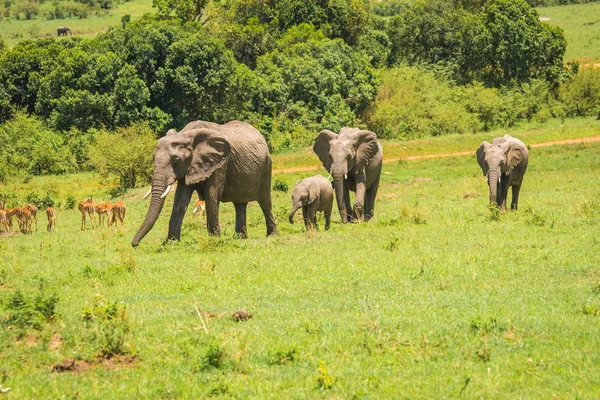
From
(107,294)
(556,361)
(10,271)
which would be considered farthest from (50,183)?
(556,361)

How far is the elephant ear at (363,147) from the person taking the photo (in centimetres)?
2370

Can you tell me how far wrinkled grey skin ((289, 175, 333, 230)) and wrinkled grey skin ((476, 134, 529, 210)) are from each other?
422 centimetres

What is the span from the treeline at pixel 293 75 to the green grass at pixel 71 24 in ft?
69.4

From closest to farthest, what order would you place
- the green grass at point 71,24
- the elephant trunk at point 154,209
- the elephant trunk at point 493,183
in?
the elephant trunk at point 154,209, the elephant trunk at point 493,183, the green grass at point 71,24

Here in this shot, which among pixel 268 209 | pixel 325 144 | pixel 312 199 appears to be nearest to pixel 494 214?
pixel 312 199

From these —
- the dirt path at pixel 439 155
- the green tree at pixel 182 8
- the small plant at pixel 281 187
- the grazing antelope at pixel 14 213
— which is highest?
the green tree at pixel 182 8

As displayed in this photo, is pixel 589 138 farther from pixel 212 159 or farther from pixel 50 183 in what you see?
pixel 212 159

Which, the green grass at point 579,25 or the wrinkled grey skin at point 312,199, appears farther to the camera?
the green grass at point 579,25

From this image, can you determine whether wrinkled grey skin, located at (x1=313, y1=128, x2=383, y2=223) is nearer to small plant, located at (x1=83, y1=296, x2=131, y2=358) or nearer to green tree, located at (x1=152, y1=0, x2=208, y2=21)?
small plant, located at (x1=83, y1=296, x2=131, y2=358)

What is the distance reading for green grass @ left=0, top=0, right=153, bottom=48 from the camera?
81500 mm

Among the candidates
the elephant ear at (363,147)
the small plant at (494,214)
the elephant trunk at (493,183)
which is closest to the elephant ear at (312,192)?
the elephant ear at (363,147)

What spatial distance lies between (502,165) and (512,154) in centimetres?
78

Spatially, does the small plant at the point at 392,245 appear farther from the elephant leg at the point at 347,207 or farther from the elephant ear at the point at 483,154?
the elephant ear at the point at 483,154

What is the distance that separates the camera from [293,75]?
1901 inches
